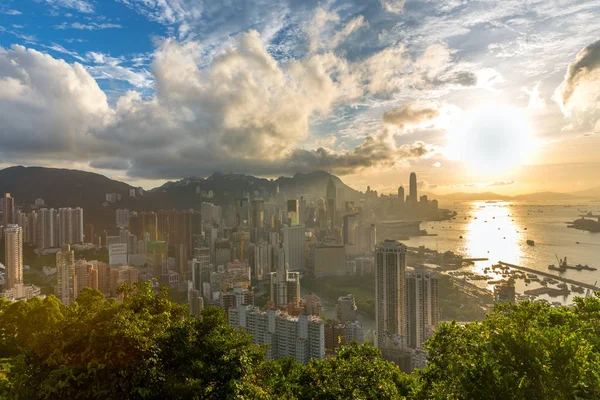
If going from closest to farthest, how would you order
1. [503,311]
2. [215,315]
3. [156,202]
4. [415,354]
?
[215,315] < [503,311] < [415,354] < [156,202]

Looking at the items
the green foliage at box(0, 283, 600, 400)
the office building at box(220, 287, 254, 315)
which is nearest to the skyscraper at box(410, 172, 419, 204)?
the office building at box(220, 287, 254, 315)

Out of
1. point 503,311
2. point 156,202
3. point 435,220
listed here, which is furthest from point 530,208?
point 503,311

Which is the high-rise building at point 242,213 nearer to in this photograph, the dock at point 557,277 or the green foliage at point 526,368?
the dock at point 557,277

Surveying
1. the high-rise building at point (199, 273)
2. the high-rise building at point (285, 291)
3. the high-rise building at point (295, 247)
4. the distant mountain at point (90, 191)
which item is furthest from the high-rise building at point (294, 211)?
the high-rise building at point (285, 291)

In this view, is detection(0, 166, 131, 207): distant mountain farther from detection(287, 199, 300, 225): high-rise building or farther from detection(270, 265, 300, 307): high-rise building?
detection(287, 199, 300, 225): high-rise building

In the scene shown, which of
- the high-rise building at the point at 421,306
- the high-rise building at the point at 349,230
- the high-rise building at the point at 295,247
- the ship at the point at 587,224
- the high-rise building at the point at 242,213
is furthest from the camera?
the high-rise building at the point at 242,213

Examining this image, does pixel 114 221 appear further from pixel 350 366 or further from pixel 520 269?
pixel 520 269

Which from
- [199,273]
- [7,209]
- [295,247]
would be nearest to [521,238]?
[295,247]
